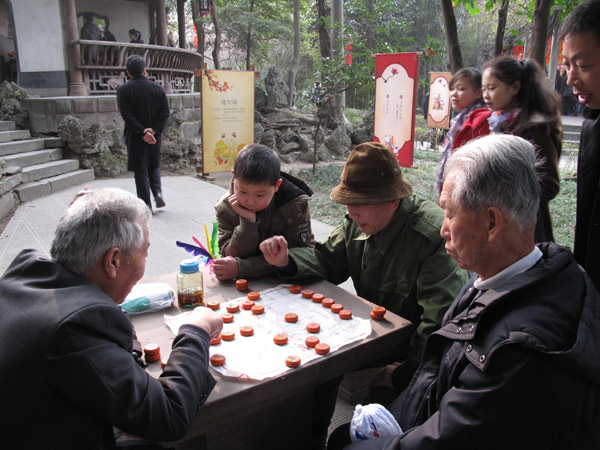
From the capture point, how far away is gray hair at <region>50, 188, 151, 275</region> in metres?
1.24

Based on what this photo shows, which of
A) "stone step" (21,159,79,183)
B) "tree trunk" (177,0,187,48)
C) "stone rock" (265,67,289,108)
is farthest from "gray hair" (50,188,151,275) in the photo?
"tree trunk" (177,0,187,48)

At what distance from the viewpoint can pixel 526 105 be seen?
3045 mm

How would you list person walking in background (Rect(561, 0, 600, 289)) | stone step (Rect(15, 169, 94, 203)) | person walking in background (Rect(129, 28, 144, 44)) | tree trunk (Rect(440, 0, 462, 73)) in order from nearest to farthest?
person walking in background (Rect(561, 0, 600, 289)), tree trunk (Rect(440, 0, 462, 73)), stone step (Rect(15, 169, 94, 203)), person walking in background (Rect(129, 28, 144, 44))

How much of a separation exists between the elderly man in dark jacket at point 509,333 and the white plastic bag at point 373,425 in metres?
0.05

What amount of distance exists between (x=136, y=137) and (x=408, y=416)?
5290 mm

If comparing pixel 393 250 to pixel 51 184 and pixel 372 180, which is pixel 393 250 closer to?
pixel 372 180

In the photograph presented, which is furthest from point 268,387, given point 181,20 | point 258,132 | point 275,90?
point 181,20

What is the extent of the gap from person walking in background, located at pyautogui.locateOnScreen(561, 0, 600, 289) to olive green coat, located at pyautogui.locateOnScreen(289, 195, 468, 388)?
0.46 meters

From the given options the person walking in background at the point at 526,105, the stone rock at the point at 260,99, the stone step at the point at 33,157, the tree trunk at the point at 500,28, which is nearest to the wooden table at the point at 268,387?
the person walking in background at the point at 526,105

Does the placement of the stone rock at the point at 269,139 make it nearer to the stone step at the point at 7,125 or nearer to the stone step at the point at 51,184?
the stone step at the point at 51,184

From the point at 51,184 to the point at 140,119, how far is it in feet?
7.84

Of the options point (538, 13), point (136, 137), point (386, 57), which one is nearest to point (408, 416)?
point (538, 13)

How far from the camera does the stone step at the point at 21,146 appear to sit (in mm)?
7793

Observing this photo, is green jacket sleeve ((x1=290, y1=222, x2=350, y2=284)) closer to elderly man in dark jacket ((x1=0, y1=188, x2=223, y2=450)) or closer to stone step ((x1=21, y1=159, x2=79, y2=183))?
elderly man in dark jacket ((x1=0, y1=188, x2=223, y2=450))
